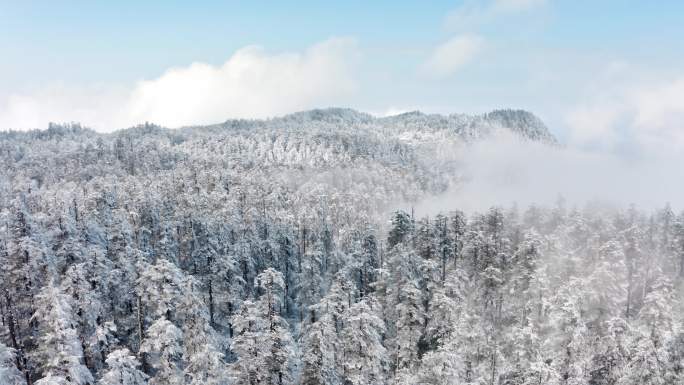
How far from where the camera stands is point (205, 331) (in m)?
25.6

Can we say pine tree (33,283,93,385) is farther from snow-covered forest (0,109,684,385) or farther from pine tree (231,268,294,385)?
pine tree (231,268,294,385)

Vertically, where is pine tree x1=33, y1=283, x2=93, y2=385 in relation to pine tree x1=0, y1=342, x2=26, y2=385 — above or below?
above

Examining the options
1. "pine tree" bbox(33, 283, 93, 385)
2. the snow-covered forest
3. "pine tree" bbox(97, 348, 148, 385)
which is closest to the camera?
"pine tree" bbox(97, 348, 148, 385)

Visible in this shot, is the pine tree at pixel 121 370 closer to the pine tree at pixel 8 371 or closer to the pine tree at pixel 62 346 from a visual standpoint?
the pine tree at pixel 62 346

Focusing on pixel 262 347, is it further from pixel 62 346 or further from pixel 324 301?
pixel 62 346

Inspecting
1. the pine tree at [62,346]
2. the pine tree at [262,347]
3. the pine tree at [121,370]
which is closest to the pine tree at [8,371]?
the pine tree at [62,346]

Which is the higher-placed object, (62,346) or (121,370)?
(62,346)

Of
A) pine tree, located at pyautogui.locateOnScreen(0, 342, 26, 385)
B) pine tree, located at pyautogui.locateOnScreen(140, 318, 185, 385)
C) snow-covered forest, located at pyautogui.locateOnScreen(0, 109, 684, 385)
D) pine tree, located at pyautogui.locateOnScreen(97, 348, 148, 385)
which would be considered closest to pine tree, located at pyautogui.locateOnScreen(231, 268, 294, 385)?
snow-covered forest, located at pyautogui.locateOnScreen(0, 109, 684, 385)

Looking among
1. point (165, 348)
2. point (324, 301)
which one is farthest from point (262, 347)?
Answer: point (324, 301)

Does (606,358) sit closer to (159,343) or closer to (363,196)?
(159,343)

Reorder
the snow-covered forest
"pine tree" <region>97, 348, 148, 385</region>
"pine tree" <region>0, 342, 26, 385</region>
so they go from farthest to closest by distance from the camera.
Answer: the snow-covered forest
"pine tree" <region>0, 342, 26, 385</region>
"pine tree" <region>97, 348, 148, 385</region>

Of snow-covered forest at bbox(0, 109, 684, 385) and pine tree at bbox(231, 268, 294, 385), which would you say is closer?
pine tree at bbox(231, 268, 294, 385)

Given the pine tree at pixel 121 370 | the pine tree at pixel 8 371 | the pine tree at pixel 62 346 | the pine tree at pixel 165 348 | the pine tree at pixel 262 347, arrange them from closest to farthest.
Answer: the pine tree at pixel 121 370
the pine tree at pixel 62 346
the pine tree at pixel 262 347
the pine tree at pixel 165 348
the pine tree at pixel 8 371

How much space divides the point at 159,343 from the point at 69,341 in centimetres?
480
